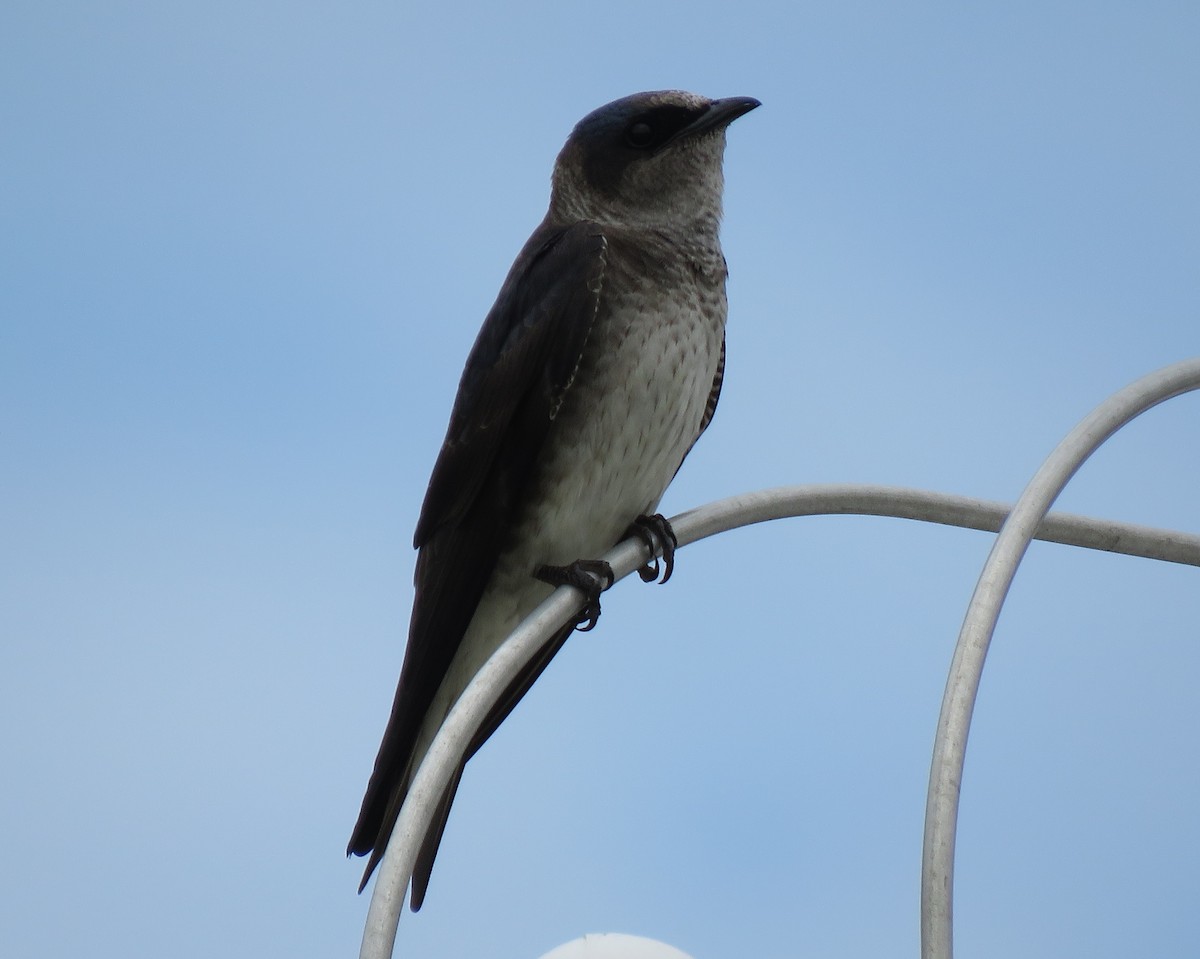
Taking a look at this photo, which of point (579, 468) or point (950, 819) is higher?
point (579, 468)

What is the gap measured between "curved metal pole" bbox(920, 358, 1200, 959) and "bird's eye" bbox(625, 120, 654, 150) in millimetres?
1246

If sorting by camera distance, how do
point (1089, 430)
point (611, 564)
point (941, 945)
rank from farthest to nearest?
point (611, 564) < point (1089, 430) < point (941, 945)

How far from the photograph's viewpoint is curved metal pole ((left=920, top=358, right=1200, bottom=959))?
6.01 ft

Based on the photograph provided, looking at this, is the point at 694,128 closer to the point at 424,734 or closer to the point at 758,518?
the point at 758,518

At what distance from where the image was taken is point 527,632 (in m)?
2.12

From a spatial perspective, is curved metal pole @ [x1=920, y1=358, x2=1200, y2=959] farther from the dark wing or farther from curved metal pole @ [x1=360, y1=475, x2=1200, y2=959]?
the dark wing

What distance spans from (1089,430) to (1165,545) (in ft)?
1.01

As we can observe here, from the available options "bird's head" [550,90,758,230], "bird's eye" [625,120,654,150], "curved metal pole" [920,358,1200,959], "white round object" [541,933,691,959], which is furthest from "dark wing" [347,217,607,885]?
"curved metal pole" [920,358,1200,959]

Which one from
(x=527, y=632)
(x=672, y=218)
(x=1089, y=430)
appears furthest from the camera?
(x=672, y=218)

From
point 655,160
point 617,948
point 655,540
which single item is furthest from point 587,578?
point 655,160

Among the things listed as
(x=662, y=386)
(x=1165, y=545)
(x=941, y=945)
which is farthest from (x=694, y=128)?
(x=941, y=945)

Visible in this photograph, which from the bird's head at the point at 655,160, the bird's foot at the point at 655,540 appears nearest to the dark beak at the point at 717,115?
the bird's head at the point at 655,160

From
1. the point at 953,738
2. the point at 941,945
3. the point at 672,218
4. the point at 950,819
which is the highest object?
the point at 672,218

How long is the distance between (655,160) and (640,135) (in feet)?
0.24
